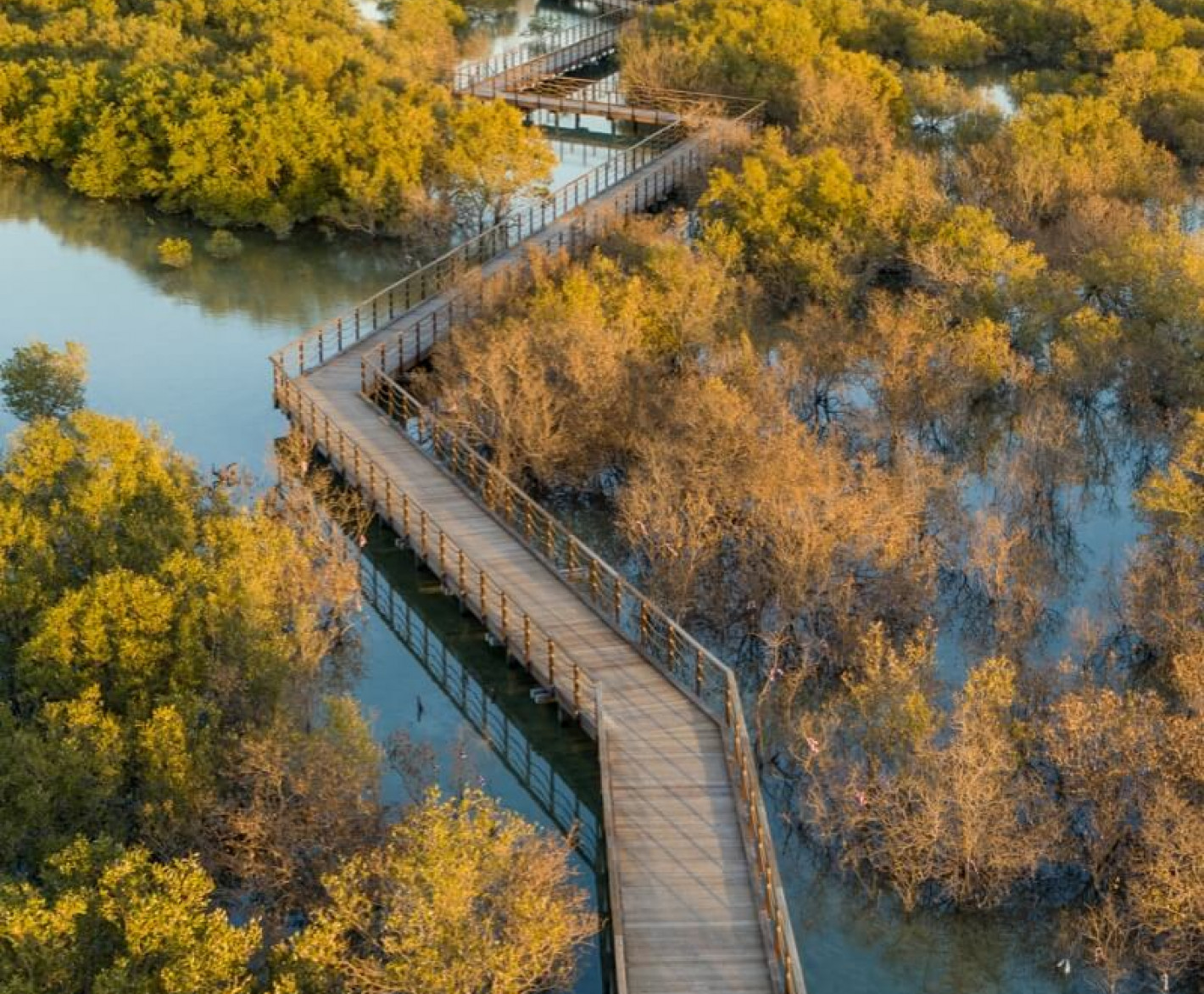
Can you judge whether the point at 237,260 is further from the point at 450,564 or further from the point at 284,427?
the point at 450,564

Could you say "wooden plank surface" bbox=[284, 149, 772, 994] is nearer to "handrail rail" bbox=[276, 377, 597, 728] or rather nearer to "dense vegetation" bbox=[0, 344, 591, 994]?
"handrail rail" bbox=[276, 377, 597, 728]

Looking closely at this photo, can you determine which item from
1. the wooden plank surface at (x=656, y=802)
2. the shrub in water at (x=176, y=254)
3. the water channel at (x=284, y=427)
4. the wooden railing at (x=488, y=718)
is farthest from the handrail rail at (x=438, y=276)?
the wooden plank surface at (x=656, y=802)

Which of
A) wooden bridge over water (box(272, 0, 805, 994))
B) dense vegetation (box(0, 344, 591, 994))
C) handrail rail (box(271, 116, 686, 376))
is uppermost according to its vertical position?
dense vegetation (box(0, 344, 591, 994))

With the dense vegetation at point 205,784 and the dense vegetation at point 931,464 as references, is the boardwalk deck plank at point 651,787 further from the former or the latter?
the dense vegetation at point 931,464

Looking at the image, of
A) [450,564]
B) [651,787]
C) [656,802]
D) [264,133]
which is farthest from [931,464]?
[264,133]

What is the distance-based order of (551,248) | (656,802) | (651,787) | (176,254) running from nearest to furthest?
(656,802) < (651,787) < (551,248) < (176,254)

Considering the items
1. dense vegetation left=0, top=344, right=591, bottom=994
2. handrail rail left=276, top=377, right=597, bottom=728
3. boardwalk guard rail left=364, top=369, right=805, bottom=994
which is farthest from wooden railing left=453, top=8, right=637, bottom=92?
dense vegetation left=0, top=344, right=591, bottom=994
